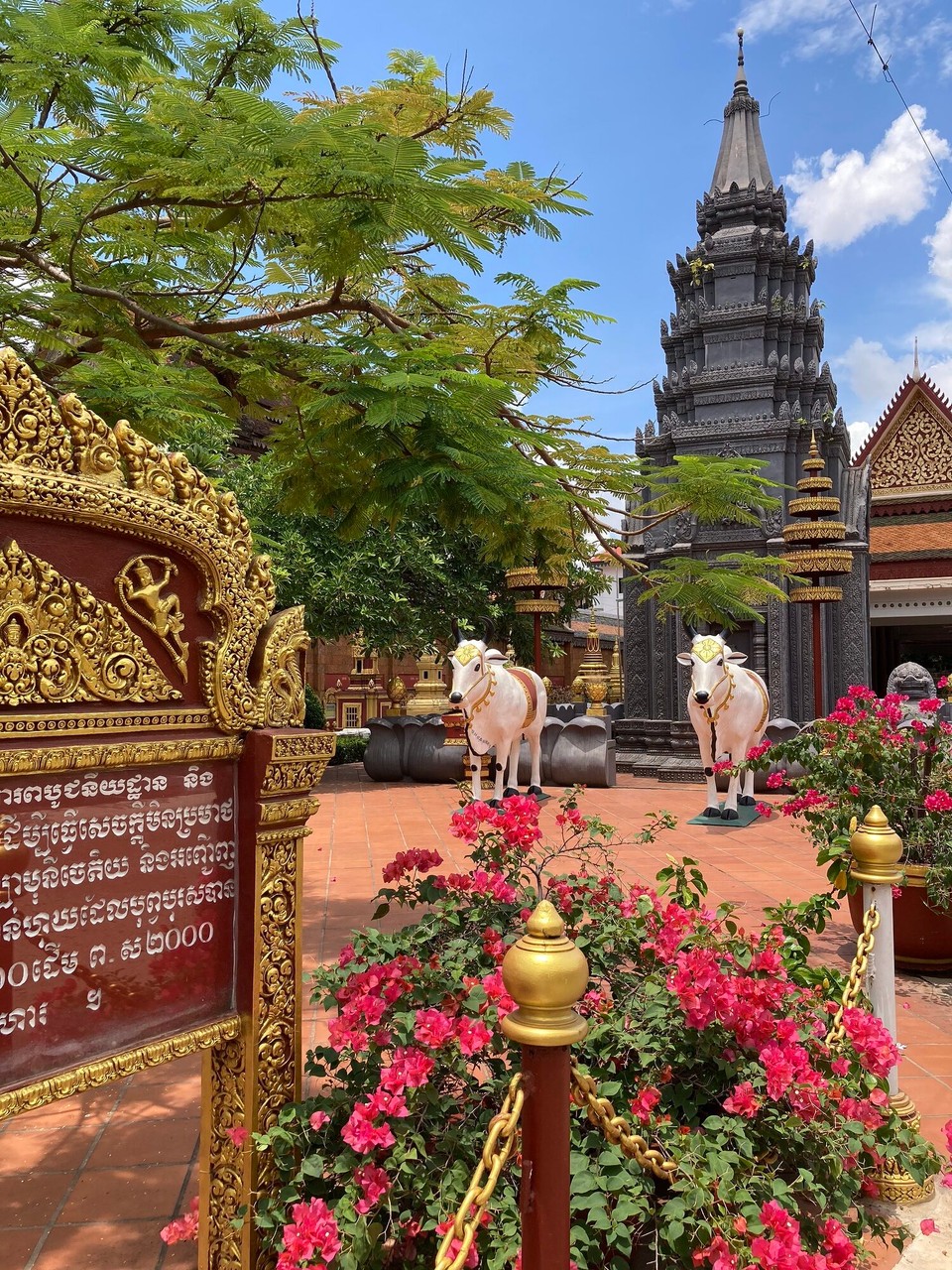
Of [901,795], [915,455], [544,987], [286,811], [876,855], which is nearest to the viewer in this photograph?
[544,987]

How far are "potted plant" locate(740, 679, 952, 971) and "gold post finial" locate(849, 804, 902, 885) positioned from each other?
4.65 feet

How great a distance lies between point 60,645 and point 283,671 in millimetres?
607

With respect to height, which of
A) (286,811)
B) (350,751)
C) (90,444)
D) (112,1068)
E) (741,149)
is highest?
(741,149)

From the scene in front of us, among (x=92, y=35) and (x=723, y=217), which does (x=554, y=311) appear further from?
(x=723, y=217)

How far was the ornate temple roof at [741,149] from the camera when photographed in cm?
1731

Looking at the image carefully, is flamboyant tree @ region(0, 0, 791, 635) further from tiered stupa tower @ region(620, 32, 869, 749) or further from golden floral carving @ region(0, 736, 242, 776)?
tiered stupa tower @ region(620, 32, 869, 749)

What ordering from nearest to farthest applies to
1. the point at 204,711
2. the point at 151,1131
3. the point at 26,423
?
the point at 26,423 → the point at 204,711 → the point at 151,1131

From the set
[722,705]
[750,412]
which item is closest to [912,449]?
[750,412]

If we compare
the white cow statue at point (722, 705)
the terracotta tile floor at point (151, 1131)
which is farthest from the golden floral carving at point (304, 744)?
the white cow statue at point (722, 705)

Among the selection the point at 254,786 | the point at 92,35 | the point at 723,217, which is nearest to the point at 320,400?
the point at 92,35

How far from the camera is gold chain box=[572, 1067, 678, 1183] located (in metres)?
1.82

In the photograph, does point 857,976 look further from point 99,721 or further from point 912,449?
point 912,449

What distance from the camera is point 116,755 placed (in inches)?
74.5

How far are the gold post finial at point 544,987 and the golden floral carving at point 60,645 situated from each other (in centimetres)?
104
